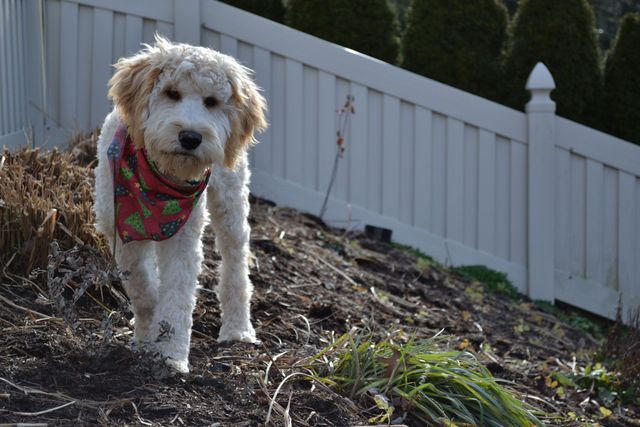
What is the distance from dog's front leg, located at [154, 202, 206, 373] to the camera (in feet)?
13.4

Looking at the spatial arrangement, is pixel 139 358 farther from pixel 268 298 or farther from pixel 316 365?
pixel 268 298

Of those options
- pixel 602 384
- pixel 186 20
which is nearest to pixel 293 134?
pixel 186 20

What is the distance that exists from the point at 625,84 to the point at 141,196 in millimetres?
6215

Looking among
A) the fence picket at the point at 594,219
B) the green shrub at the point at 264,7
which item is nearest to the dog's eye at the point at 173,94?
the fence picket at the point at 594,219

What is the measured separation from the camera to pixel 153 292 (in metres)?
4.44

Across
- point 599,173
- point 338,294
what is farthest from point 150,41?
point 599,173

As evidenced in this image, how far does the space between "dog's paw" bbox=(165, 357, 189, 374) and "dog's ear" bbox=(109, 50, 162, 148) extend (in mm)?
863

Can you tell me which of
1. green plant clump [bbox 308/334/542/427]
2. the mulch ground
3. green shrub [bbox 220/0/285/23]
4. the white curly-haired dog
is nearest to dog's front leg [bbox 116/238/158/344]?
the white curly-haired dog

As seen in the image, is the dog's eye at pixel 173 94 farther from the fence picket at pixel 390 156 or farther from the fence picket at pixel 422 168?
the fence picket at pixel 422 168

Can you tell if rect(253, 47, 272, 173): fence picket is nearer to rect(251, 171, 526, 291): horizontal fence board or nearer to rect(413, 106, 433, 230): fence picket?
rect(251, 171, 526, 291): horizontal fence board

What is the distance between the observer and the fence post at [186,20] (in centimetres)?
769

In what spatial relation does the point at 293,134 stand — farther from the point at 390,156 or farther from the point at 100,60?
the point at 100,60

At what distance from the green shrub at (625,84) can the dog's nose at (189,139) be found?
626 centimetres

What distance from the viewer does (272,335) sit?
16.4 feet
